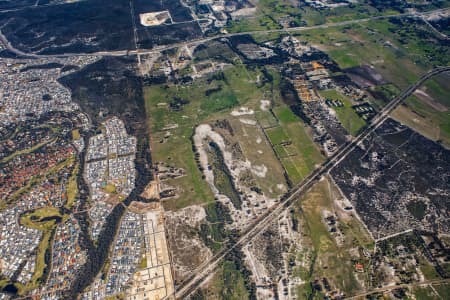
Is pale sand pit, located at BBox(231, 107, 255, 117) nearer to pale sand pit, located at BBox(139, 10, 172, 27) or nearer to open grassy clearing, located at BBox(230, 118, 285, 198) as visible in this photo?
open grassy clearing, located at BBox(230, 118, 285, 198)

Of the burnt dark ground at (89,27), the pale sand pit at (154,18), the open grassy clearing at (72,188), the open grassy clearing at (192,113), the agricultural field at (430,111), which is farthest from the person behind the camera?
the pale sand pit at (154,18)

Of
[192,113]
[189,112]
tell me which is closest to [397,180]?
[192,113]

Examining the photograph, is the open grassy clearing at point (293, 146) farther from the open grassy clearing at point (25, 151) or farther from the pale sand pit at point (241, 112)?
the open grassy clearing at point (25, 151)

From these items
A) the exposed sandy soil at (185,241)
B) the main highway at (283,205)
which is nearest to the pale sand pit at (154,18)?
the main highway at (283,205)

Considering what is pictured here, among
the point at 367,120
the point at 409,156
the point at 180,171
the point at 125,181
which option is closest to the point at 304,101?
the point at 367,120

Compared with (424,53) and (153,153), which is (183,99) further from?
(424,53)

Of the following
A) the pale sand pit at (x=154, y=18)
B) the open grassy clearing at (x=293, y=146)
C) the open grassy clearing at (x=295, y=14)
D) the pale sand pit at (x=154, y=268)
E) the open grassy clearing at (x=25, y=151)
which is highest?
the pale sand pit at (x=154, y=18)

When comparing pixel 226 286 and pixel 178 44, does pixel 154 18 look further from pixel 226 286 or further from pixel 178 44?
pixel 226 286
